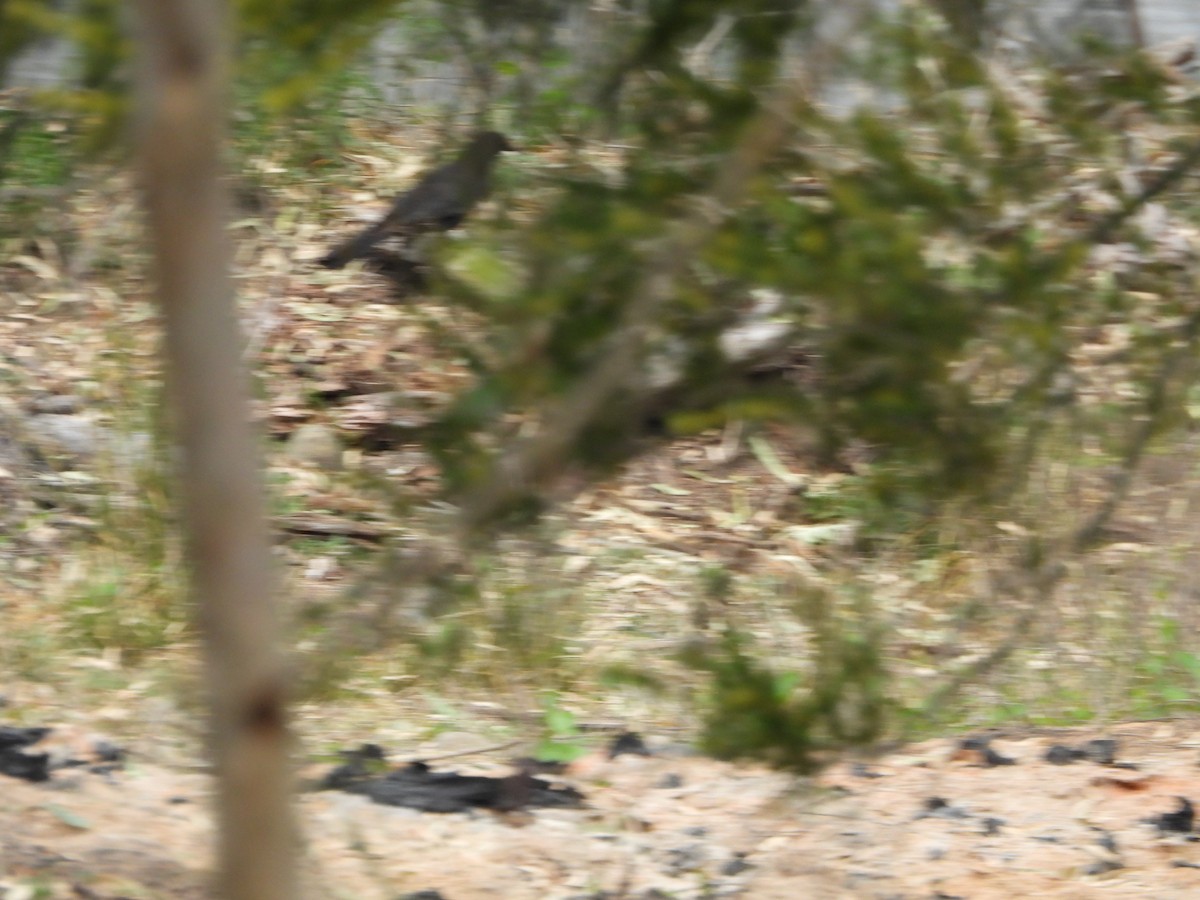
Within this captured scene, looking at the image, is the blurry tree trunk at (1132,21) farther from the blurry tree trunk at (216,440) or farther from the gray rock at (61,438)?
the gray rock at (61,438)

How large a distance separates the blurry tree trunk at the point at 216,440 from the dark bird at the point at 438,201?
158 cm

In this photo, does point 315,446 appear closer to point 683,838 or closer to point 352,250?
point 352,250

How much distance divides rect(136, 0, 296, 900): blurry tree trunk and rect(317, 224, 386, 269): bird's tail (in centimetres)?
554

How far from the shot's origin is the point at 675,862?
11.1 feet

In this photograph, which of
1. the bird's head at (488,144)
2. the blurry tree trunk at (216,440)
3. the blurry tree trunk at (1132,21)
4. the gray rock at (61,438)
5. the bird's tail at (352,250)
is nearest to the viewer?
the blurry tree trunk at (216,440)

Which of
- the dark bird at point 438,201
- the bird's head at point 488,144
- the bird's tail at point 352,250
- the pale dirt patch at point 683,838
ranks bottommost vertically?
the pale dirt patch at point 683,838

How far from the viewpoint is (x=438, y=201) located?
6.11 m

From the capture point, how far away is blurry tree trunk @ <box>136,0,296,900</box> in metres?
1.64

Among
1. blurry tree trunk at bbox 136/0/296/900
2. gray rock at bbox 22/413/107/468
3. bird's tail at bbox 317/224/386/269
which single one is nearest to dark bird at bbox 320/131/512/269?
bird's tail at bbox 317/224/386/269

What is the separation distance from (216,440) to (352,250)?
5.71 meters

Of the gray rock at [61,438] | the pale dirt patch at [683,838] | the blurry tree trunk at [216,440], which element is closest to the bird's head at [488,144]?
the pale dirt patch at [683,838]

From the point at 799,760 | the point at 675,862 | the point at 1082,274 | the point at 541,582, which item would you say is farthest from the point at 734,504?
the point at 799,760

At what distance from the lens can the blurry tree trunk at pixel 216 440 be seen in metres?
1.64

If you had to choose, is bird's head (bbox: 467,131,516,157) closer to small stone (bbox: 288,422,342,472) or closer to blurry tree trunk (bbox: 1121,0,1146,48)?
blurry tree trunk (bbox: 1121,0,1146,48)
